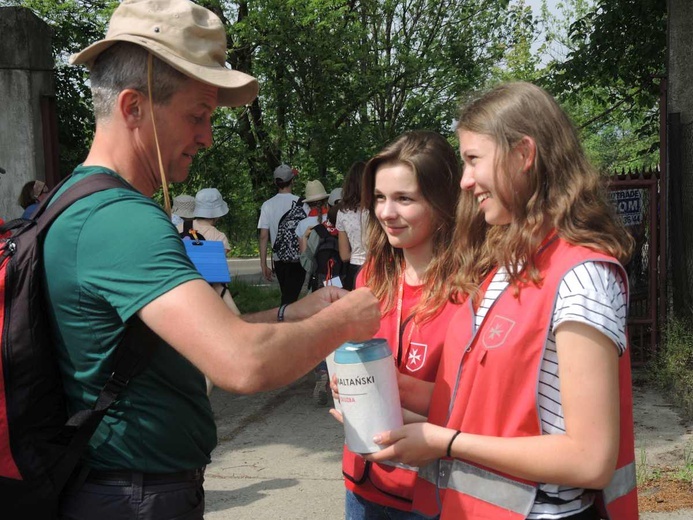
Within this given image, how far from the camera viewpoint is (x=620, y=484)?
182 cm

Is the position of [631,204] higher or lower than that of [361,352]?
higher

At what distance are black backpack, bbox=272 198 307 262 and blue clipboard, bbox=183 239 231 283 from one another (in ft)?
12.5

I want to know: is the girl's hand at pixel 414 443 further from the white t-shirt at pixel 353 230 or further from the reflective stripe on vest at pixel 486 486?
the white t-shirt at pixel 353 230

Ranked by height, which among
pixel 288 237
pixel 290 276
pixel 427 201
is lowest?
pixel 290 276

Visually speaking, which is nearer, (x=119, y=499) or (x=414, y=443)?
(x=119, y=499)

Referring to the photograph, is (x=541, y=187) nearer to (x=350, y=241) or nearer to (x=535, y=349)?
(x=535, y=349)

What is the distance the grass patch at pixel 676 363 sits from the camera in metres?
6.61

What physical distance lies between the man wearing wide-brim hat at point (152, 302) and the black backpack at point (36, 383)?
0.03 metres

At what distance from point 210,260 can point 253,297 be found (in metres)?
9.59

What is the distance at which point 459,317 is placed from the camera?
82.0 inches

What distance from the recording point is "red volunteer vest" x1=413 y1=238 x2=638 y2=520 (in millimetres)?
1766

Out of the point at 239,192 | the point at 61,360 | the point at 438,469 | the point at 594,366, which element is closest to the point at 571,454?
the point at 594,366

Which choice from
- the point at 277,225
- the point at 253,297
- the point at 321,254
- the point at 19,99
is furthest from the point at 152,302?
the point at 253,297

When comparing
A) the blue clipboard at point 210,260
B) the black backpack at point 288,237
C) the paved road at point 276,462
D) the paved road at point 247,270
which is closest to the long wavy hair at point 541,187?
the blue clipboard at point 210,260
